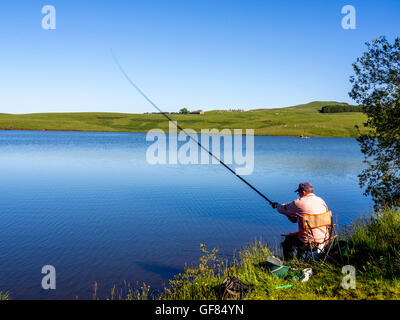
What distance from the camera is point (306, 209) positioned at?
21.2 feet

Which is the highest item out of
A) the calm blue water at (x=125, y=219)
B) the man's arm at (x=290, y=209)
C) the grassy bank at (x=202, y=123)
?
the grassy bank at (x=202, y=123)

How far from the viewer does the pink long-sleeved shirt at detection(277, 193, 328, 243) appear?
21.2ft

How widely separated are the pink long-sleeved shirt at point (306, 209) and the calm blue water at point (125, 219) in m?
3.94

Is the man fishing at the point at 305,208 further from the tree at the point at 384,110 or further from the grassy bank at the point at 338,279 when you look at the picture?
the tree at the point at 384,110

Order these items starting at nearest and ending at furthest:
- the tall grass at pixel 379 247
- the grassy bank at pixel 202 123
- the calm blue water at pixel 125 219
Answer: the tall grass at pixel 379 247 < the calm blue water at pixel 125 219 < the grassy bank at pixel 202 123

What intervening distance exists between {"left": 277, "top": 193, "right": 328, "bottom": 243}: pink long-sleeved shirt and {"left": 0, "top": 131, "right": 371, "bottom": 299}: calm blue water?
3945 mm

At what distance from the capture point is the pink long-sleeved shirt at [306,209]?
648 centimetres

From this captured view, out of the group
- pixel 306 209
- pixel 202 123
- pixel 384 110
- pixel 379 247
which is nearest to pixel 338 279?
pixel 306 209

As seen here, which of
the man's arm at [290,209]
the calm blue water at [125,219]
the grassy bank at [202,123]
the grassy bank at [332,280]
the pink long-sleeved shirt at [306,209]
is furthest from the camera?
the grassy bank at [202,123]

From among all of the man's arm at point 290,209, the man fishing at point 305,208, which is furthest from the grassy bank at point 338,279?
the man's arm at point 290,209

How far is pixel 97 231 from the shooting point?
12781mm

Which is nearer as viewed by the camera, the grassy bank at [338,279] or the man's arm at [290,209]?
the grassy bank at [338,279]
